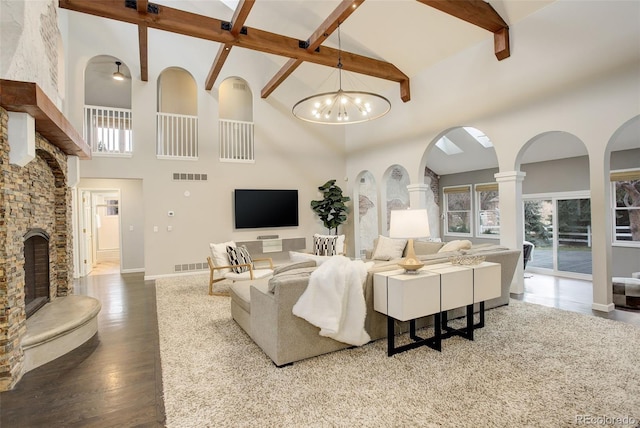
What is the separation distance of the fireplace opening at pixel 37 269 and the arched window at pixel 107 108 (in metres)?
2.96

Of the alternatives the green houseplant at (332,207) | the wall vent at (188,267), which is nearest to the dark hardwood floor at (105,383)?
the wall vent at (188,267)

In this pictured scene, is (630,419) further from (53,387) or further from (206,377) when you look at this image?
(53,387)

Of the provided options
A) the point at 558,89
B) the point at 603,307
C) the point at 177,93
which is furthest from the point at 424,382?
the point at 177,93

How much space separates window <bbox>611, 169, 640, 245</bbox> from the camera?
6051 mm

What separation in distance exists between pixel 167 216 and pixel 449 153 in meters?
7.17

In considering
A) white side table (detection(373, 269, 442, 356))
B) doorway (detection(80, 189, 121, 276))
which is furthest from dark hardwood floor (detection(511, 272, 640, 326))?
doorway (detection(80, 189, 121, 276))

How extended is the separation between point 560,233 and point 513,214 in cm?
333

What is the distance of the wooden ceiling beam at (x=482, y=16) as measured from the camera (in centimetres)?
408

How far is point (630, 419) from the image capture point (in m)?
1.94

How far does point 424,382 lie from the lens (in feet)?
7.75

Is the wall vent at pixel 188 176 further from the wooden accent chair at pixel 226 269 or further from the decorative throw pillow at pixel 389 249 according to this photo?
the decorative throw pillow at pixel 389 249

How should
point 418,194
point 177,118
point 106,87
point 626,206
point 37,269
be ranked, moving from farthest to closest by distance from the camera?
point 106,87 < point 177,118 < point 418,194 < point 626,206 < point 37,269

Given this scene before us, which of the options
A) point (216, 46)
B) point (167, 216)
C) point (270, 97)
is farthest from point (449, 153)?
point (167, 216)

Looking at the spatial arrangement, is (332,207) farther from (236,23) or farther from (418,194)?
(236,23)
